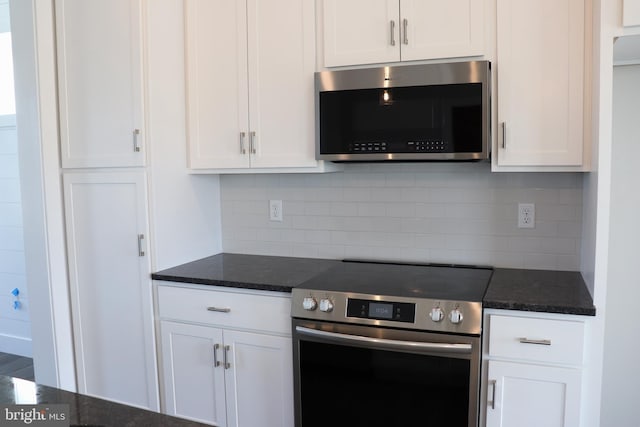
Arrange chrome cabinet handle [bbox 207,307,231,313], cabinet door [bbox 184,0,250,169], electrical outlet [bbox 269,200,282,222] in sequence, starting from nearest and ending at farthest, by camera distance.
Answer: chrome cabinet handle [bbox 207,307,231,313] < cabinet door [bbox 184,0,250,169] < electrical outlet [bbox 269,200,282,222]

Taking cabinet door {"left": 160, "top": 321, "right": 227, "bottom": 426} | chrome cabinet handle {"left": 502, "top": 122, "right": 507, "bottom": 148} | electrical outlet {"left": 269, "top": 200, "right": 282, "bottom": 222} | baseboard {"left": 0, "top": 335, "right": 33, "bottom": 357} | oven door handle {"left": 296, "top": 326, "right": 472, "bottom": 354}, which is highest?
chrome cabinet handle {"left": 502, "top": 122, "right": 507, "bottom": 148}

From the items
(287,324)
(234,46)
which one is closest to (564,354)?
(287,324)

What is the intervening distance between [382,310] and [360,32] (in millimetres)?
1222

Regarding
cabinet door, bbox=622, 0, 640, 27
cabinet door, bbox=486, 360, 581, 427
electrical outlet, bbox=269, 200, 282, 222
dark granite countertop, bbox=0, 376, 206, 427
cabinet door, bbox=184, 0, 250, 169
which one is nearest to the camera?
dark granite countertop, bbox=0, 376, 206, 427

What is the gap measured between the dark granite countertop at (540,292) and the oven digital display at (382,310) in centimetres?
28

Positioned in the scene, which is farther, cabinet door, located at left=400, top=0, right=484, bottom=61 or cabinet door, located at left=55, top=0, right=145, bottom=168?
cabinet door, located at left=55, top=0, right=145, bottom=168

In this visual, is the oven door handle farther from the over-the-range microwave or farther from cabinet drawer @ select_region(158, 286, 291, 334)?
the over-the-range microwave

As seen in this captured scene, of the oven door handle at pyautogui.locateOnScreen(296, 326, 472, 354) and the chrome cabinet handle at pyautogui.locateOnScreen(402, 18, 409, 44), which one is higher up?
the chrome cabinet handle at pyautogui.locateOnScreen(402, 18, 409, 44)

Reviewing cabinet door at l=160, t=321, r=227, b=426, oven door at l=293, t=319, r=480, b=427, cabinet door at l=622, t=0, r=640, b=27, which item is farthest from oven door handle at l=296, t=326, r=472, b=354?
cabinet door at l=622, t=0, r=640, b=27

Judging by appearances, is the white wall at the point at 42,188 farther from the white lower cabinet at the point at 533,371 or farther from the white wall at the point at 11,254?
the white lower cabinet at the point at 533,371

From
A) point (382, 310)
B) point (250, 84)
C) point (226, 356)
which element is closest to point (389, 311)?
point (382, 310)

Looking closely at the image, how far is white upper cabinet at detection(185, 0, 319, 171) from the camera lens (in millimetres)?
2543

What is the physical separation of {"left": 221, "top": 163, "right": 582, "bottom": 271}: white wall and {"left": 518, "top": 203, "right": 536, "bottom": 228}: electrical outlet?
0.02m

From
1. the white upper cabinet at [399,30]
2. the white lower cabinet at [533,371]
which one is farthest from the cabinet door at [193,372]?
the white upper cabinet at [399,30]
